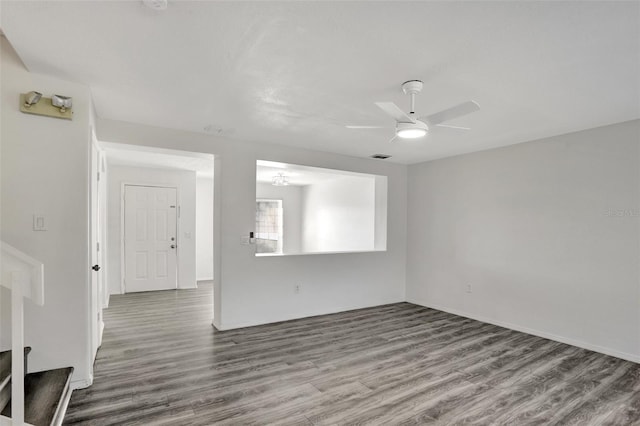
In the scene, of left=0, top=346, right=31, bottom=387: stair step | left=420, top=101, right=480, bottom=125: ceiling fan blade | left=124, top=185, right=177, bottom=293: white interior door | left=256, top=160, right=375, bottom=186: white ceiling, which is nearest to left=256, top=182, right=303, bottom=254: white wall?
left=256, top=160, right=375, bottom=186: white ceiling

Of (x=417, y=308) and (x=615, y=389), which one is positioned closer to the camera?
(x=615, y=389)

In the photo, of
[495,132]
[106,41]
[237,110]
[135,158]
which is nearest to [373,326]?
[495,132]

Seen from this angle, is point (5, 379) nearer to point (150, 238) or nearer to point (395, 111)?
point (395, 111)

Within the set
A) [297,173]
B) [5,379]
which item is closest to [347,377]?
[5,379]

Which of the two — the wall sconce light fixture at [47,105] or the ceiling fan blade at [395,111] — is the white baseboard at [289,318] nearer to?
the wall sconce light fixture at [47,105]

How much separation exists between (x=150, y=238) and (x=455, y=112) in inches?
236

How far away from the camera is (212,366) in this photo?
3.15m

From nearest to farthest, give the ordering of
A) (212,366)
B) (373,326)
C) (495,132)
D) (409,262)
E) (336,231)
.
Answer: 1. (212,366)
2. (495,132)
3. (373,326)
4. (409,262)
5. (336,231)

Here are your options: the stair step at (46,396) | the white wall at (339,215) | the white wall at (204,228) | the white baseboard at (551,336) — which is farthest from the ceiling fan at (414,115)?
the white wall at (204,228)

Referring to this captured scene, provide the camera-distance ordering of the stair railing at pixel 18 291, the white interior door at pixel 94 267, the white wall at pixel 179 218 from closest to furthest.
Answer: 1. the stair railing at pixel 18 291
2. the white interior door at pixel 94 267
3. the white wall at pixel 179 218

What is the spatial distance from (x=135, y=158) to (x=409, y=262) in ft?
16.5

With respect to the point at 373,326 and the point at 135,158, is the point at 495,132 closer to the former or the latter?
the point at 373,326

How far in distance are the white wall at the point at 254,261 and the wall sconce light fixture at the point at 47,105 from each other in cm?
98

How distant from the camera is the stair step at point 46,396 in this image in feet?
6.48
